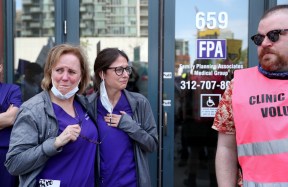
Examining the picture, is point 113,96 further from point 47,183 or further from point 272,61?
point 272,61

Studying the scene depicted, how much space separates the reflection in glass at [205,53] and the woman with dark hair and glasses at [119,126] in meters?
1.36

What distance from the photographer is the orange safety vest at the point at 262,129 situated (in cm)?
158

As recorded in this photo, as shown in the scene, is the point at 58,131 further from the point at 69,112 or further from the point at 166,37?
the point at 166,37

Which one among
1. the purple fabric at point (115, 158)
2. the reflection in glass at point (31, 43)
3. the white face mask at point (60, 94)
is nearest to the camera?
the white face mask at point (60, 94)

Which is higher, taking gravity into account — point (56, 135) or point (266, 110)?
point (266, 110)

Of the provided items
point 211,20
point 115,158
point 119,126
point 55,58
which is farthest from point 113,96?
point 211,20

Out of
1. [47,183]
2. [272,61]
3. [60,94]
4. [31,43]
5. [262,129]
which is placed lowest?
[47,183]

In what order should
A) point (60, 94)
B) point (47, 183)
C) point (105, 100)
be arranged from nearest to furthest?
point (47, 183) → point (60, 94) → point (105, 100)

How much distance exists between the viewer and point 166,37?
3.88m

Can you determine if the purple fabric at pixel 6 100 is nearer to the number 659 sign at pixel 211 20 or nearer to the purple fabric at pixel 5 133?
the purple fabric at pixel 5 133

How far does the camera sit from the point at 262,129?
161 cm

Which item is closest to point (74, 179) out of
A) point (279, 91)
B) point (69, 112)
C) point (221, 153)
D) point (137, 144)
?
point (69, 112)

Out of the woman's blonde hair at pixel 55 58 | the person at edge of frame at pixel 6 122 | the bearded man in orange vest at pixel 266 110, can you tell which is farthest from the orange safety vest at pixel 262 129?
the person at edge of frame at pixel 6 122

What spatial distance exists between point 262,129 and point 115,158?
1047mm
